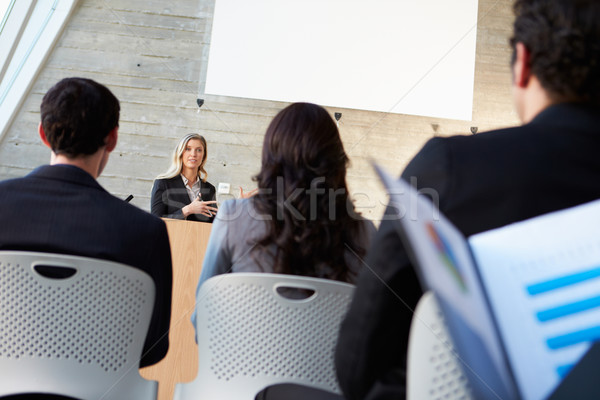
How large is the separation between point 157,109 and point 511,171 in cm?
512

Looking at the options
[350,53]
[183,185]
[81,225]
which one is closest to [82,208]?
[81,225]

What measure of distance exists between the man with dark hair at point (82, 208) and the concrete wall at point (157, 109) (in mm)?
4036

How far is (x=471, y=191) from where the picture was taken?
575mm

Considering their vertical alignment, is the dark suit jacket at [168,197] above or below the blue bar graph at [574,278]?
above

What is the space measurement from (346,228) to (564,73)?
30.1 inches

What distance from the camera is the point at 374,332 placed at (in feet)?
1.70

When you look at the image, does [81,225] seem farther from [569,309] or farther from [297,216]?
[569,309]

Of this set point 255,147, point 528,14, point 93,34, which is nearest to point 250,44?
point 255,147

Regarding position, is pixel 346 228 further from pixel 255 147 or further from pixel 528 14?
pixel 255 147

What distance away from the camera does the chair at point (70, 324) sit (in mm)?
950

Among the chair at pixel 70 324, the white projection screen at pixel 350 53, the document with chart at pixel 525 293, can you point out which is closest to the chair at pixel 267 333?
the chair at pixel 70 324

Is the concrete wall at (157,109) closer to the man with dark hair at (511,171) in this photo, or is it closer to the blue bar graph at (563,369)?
the man with dark hair at (511,171)

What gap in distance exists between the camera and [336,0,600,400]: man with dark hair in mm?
525

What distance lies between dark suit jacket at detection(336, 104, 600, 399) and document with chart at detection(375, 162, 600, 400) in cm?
12
